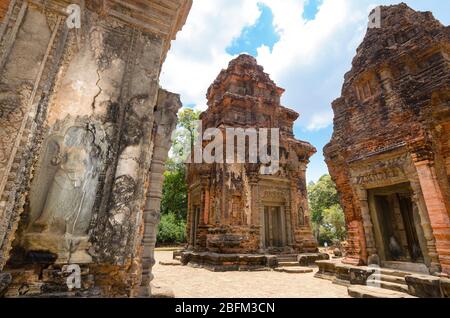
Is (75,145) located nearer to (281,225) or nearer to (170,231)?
(281,225)

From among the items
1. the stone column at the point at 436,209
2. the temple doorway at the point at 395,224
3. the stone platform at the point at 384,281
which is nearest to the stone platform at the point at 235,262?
the stone platform at the point at 384,281

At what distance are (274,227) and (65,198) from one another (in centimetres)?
1102

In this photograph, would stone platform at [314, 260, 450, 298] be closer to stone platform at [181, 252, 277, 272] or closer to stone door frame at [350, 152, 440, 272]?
stone door frame at [350, 152, 440, 272]

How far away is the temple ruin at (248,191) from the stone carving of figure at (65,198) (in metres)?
7.68

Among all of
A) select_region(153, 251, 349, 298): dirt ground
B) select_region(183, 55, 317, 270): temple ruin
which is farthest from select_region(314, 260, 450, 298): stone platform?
select_region(183, 55, 317, 270): temple ruin

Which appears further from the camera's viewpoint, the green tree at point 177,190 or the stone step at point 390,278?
the green tree at point 177,190

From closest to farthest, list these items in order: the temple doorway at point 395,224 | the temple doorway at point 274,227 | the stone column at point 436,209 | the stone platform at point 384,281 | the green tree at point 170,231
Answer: the stone platform at point 384,281, the stone column at point 436,209, the temple doorway at point 395,224, the temple doorway at point 274,227, the green tree at point 170,231

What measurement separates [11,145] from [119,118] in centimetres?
120

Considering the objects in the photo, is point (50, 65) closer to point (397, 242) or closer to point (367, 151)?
point (367, 151)

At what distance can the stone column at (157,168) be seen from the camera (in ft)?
11.8

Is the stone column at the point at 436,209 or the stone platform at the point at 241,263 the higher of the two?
the stone column at the point at 436,209

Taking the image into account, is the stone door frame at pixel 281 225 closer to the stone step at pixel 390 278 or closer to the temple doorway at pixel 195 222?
the temple doorway at pixel 195 222

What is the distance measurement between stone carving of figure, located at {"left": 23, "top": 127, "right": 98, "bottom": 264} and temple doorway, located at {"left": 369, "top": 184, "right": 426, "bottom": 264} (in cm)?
738

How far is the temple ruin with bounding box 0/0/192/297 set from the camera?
243 centimetres
